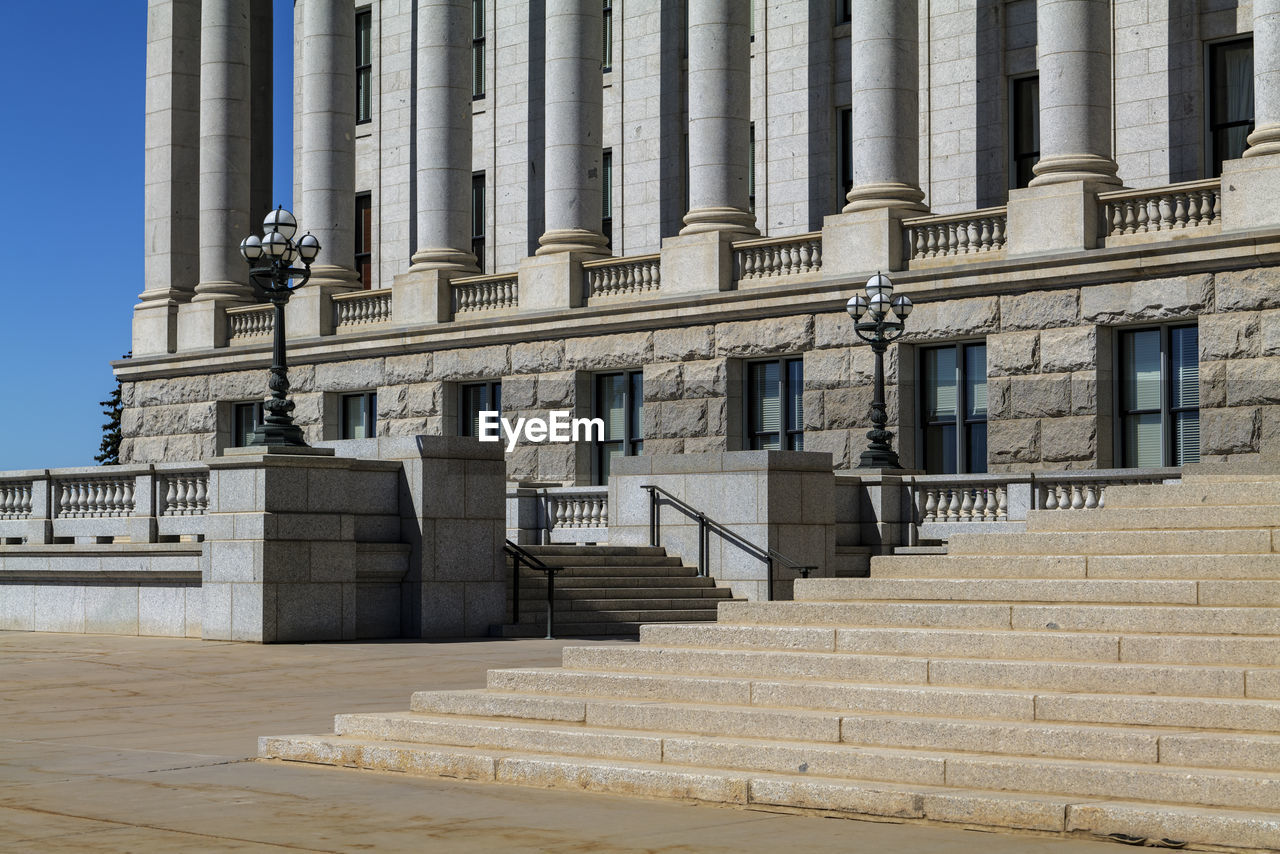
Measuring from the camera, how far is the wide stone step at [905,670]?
1097 centimetres

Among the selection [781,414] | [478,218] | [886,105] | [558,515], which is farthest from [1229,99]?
[478,218]

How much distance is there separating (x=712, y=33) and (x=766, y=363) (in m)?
6.95

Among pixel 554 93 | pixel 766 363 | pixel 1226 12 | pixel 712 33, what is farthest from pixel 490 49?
pixel 1226 12

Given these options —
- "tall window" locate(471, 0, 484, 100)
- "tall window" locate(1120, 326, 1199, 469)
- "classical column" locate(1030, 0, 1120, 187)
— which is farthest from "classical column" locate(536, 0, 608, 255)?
"tall window" locate(1120, 326, 1199, 469)

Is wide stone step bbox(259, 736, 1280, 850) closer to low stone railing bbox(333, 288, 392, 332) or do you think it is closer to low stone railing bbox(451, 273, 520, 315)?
low stone railing bbox(451, 273, 520, 315)

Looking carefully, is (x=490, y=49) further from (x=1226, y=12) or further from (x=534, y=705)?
(x=534, y=705)

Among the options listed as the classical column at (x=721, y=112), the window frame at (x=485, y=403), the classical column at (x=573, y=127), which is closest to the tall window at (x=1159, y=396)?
the classical column at (x=721, y=112)

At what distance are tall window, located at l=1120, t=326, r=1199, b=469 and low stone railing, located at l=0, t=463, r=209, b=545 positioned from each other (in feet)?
51.0

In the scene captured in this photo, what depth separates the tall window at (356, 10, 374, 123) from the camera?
165 ft

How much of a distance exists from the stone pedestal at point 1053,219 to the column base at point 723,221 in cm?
649

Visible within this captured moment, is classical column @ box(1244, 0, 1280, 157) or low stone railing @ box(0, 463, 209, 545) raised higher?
classical column @ box(1244, 0, 1280, 157)

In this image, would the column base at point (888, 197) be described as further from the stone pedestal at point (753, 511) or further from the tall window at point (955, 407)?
the stone pedestal at point (753, 511)

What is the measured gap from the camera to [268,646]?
2355 cm

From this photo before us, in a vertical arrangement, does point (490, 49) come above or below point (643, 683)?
above
